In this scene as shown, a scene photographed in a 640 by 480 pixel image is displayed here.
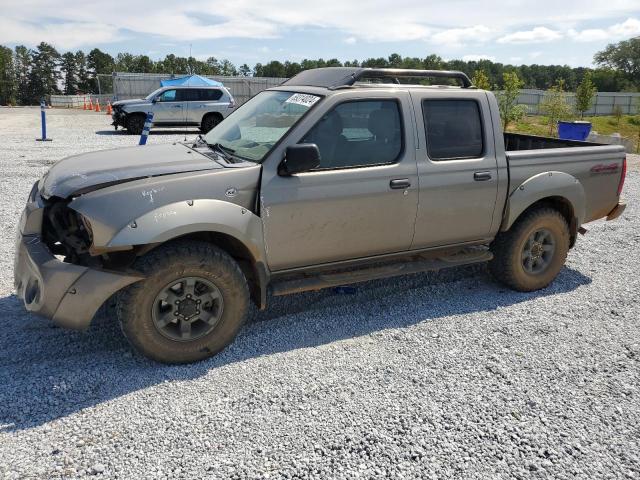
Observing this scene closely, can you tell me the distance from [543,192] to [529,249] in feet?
1.92

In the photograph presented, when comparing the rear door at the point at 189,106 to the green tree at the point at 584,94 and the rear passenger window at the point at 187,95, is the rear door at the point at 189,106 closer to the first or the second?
the rear passenger window at the point at 187,95

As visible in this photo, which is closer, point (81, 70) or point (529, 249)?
point (529, 249)

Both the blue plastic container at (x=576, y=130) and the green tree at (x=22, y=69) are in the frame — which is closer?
the blue plastic container at (x=576, y=130)

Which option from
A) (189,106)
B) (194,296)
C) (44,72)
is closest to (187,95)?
(189,106)

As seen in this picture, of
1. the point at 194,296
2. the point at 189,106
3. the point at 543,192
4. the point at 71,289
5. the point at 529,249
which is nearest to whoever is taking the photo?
the point at 71,289

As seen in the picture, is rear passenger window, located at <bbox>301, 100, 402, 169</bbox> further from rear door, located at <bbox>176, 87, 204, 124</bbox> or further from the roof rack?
rear door, located at <bbox>176, 87, 204, 124</bbox>

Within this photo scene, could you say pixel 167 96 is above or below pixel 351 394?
above

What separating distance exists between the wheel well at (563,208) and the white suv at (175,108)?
15495 mm

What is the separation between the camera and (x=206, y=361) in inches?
151

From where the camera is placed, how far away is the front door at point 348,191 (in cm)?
393

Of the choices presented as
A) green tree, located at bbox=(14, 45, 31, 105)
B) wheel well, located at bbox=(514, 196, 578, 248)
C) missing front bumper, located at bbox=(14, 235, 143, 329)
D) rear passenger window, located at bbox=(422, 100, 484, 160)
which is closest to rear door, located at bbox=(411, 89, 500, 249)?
rear passenger window, located at bbox=(422, 100, 484, 160)

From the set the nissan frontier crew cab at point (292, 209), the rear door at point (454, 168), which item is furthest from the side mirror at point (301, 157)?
the rear door at point (454, 168)

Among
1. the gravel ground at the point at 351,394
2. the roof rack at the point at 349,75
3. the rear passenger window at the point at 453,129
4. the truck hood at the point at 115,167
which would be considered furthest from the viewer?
the rear passenger window at the point at 453,129

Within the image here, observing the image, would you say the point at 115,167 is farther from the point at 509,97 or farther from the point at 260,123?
the point at 509,97
